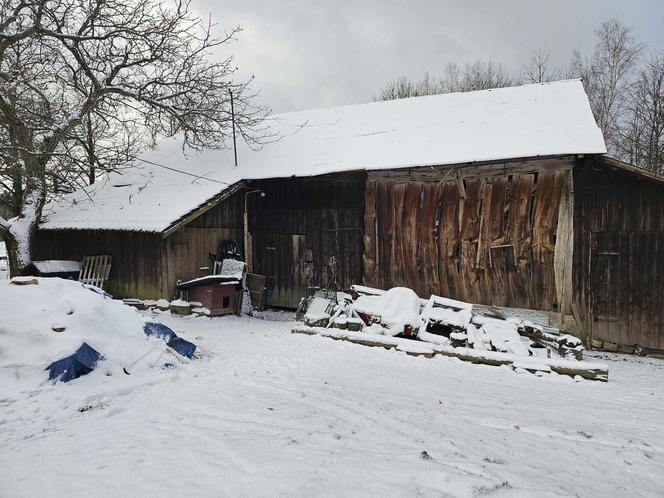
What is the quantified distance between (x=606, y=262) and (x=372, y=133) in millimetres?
7391

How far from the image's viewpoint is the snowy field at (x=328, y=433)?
300 centimetres

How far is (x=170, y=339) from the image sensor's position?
20.9 feet

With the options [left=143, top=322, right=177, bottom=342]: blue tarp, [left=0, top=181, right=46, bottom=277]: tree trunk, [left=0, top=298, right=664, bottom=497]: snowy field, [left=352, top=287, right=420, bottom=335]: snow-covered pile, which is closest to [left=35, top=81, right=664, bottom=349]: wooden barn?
[left=0, top=181, right=46, bottom=277]: tree trunk

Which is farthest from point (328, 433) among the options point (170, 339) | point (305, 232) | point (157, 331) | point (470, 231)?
point (305, 232)

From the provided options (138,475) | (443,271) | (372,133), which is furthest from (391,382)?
(372,133)

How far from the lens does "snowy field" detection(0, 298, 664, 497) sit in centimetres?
300

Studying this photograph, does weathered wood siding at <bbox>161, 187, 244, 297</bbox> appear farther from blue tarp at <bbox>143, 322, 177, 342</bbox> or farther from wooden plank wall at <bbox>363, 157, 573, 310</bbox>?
blue tarp at <bbox>143, 322, 177, 342</bbox>

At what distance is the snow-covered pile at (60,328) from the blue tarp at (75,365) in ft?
0.26

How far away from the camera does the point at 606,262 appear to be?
351 inches

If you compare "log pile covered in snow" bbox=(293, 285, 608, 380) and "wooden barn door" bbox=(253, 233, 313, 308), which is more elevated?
"wooden barn door" bbox=(253, 233, 313, 308)

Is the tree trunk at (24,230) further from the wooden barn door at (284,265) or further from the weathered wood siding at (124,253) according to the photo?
the wooden barn door at (284,265)

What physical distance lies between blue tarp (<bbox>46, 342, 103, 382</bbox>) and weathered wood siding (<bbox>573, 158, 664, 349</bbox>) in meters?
9.65

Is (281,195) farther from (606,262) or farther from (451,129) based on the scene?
(606,262)

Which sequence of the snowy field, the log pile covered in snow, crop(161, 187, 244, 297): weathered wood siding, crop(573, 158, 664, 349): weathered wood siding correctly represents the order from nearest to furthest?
the snowy field
the log pile covered in snow
crop(573, 158, 664, 349): weathered wood siding
crop(161, 187, 244, 297): weathered wood siding
